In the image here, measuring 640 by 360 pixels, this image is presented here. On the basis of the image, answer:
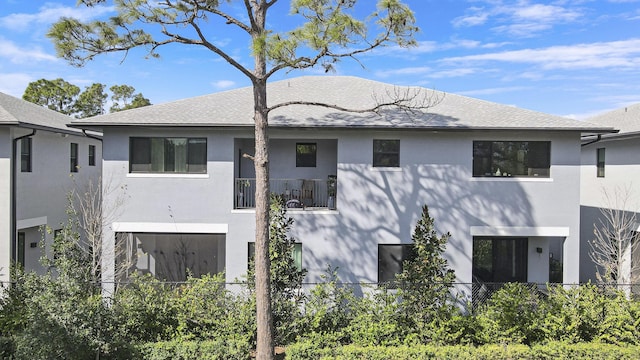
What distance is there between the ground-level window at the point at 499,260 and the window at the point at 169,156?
983 centimetres

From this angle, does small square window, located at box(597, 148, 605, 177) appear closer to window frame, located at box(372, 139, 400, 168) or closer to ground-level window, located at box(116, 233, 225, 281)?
window frame, located at box(372, 139, 400, 168)

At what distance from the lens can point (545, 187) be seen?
1211 centimetres

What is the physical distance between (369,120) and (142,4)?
667 centimetres

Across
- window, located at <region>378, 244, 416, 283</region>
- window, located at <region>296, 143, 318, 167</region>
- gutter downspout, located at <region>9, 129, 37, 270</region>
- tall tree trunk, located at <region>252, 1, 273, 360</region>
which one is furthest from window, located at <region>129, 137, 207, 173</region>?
window, located at <region>378, 244, 416, 283</region>

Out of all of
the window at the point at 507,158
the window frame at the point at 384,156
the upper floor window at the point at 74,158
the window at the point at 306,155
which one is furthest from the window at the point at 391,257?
the upper floor window at the point at 74,158

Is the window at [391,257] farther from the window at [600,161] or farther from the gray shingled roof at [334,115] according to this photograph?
the window at [600,161]

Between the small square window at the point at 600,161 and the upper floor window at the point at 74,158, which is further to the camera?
the upper floor window at the point at 74,158

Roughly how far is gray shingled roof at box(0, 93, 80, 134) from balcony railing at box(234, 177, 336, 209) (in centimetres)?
642

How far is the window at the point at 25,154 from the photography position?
13023 millimetres

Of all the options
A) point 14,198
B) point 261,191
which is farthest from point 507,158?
point 14,198

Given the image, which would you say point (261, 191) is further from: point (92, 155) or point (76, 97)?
point (76, 97)

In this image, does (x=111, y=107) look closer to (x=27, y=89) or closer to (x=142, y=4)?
(x=27, y=89)

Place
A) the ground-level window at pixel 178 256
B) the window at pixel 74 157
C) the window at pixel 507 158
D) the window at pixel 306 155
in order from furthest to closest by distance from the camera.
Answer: the window at pixel 74 157
the ground-level window at pixel 178 256
the window at pixel 306 155
the window at pixel 507 158

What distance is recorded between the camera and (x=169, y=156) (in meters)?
12.3
